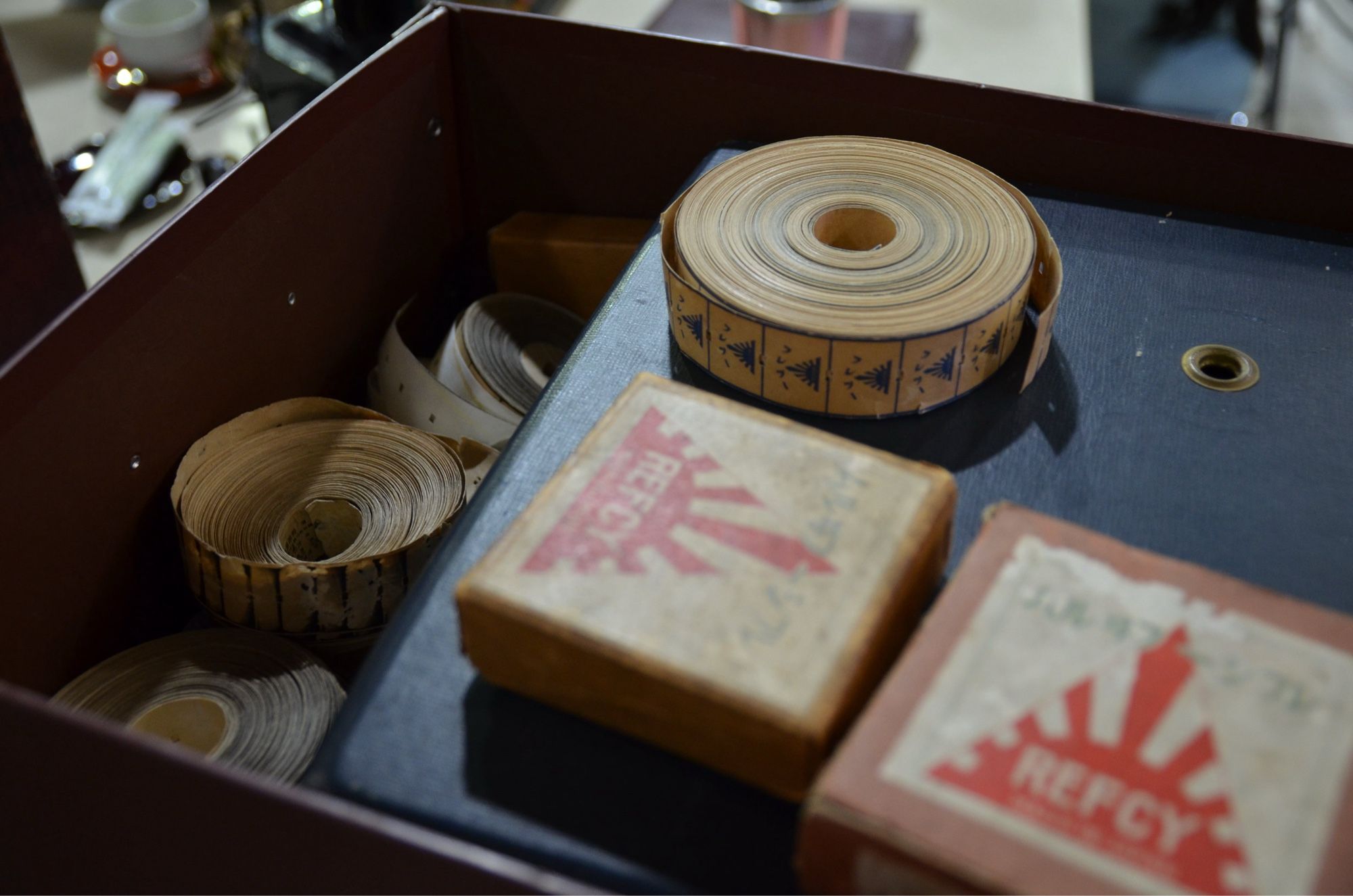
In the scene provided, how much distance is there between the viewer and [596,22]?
Result: 1640 mm

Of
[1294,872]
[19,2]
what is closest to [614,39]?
[1294,872]

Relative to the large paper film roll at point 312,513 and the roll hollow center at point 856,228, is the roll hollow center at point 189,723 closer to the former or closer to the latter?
the large paper film roll at point 312,513

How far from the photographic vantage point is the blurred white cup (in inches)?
79.2

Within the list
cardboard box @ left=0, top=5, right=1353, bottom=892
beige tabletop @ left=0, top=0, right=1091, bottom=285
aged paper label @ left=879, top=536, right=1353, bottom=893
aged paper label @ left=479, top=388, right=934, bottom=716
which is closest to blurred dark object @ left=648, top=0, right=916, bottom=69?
beige tabletop @ left=0, top=0, right=1091, bottom=285

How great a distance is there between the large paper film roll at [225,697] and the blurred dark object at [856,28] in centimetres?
117

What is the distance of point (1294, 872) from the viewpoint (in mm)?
512

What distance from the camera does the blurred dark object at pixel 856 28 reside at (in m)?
1.72

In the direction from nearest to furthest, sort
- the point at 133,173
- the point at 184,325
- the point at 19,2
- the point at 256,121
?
the point at 184,325, the point at 133,173, the point at 256,121, the point at 19,2

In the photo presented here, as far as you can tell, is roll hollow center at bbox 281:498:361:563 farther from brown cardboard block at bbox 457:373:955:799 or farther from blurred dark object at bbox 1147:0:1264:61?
blurred dark object at bbox 1147:0:1264:61

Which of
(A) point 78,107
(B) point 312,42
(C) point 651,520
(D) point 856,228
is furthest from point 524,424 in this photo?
(A) point 78,107

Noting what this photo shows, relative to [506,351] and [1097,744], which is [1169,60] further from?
[1097,744]

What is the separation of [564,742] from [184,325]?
1.56 feet

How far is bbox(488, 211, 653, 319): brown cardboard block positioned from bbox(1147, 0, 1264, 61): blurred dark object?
1504mm

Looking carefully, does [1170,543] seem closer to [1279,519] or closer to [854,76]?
[1279,519]
